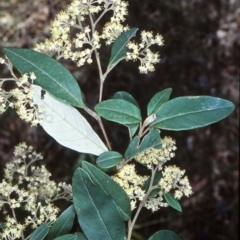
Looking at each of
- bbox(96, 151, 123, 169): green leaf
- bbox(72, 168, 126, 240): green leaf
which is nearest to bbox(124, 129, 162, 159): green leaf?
bbox(96, 151, 123, 169): green leaf

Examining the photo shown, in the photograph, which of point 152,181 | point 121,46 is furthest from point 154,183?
point 121,46

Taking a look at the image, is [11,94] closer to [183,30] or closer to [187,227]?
[187,227]

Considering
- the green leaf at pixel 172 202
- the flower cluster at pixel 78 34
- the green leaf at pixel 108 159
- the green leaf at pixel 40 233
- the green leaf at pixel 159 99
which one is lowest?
the green leaf at pixel 172 202

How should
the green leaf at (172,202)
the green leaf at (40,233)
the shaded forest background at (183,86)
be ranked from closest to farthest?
the green leaf at (40,233), the green leaf at (172,202), the shaded forest background at (183,86)

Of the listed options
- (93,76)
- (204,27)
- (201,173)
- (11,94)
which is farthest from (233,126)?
(11,94)

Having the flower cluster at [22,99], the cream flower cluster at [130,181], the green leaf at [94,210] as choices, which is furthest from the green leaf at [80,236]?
the flower cluster at [22,99]

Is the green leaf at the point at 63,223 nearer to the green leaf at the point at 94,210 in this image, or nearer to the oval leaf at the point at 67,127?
the green leaf at the point at 94,210

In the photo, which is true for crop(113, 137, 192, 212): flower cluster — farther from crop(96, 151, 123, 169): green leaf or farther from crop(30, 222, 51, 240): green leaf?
crop(30, 222, 51, 240): green leaf
